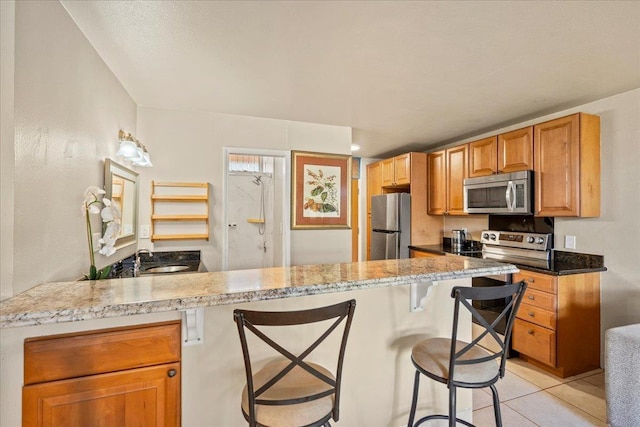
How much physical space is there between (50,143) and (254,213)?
2.60 meters

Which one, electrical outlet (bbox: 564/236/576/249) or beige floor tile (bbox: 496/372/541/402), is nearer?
beige floor tile (bbox: 496/372/541/402)

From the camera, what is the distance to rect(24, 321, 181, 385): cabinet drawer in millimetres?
1029

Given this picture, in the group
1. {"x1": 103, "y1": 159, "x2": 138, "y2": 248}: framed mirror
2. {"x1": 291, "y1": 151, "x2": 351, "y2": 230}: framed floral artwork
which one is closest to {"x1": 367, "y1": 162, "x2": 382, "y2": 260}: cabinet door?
{"x1": 291, "y1": 151, "x2": 351, "y2": 230}: framed floral artwork

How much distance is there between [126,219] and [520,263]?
3.58 meters

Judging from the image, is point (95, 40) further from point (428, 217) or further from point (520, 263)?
point (428, 217)

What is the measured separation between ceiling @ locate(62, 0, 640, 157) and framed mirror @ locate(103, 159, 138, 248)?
71 centimetres

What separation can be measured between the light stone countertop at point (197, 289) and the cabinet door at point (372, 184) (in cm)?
334

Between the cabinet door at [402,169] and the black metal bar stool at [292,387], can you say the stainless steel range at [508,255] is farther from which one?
the black metal bar stool at [292,387]

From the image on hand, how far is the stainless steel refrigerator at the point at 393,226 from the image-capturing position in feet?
13.6

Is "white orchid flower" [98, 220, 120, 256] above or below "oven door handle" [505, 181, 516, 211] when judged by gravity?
below

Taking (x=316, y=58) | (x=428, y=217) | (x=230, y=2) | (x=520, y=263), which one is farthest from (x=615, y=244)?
(x=230, y=2)

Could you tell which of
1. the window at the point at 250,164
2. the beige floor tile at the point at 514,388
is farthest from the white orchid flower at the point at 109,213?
the beige floor tile at the point at 514,388

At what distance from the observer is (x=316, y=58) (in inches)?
75.1

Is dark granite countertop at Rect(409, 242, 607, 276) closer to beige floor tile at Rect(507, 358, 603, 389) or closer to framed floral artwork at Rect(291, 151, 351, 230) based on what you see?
beige floor tile at Rect(507, 358, 603, 389)
